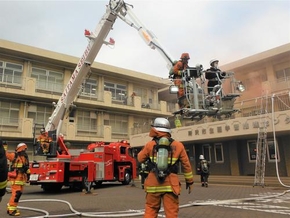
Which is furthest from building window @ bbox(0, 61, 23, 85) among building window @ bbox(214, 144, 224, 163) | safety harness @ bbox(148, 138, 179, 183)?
safety harness @ bbox(148, 138, 179, 183)

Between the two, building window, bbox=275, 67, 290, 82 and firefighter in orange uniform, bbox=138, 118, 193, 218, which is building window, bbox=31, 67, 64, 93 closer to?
building window, bbox=275, 67, 290, 82

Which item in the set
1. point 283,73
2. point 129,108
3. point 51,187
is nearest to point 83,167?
point 51,187

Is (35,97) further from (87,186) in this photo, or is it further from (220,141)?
(220,141)

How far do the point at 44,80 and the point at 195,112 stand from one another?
61.2 ft

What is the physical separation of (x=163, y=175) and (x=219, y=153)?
656 inches

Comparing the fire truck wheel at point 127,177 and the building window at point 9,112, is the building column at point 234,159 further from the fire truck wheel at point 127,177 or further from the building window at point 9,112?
the building window at point 9,112

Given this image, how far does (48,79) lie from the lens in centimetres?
2266

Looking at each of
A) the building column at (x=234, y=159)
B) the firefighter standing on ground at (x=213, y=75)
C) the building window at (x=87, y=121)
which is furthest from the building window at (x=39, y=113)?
the firefighter standing on ground at (x=213, y=75)

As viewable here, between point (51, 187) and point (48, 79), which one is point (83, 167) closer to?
point (51, 187)

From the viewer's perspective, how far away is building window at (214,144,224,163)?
1959cm

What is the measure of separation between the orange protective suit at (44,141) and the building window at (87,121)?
34.8 feet

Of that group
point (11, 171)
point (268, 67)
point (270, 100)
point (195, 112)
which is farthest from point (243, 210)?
point (268, 67)

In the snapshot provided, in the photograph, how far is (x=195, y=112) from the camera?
639cm

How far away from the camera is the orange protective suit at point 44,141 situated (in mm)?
12722
